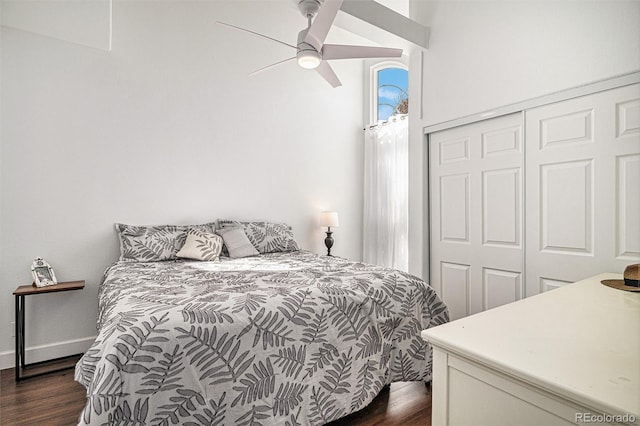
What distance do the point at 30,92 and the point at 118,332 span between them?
8.34ft

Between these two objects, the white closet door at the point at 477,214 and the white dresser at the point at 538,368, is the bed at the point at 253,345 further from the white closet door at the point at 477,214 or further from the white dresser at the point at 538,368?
the white dresser at the point at 538,368

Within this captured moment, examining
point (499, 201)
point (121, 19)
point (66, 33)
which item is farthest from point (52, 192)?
point (499, 201)

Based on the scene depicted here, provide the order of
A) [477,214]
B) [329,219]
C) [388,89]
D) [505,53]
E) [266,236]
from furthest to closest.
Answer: [388,89] → [329,219] → [266,236] → [477,214] → [505,53]

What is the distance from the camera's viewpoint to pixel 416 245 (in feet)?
10.6

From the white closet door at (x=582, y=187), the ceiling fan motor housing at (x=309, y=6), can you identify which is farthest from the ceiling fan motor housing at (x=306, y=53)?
the white closet door at (x=582, y=187)

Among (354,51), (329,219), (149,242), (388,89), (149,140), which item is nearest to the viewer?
(354,51)

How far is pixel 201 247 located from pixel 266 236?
2.48 feet

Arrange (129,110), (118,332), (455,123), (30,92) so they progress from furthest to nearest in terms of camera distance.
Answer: (129,110) < (455,123) < (30,92) < (118,332)

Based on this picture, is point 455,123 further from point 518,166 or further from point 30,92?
point 30,92

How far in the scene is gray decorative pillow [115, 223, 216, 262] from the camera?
9.10ft

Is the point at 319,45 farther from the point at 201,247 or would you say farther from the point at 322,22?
the point at 201,247

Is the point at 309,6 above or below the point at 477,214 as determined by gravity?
above

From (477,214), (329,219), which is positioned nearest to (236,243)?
(329,219)

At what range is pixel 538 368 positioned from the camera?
0.64 metres
